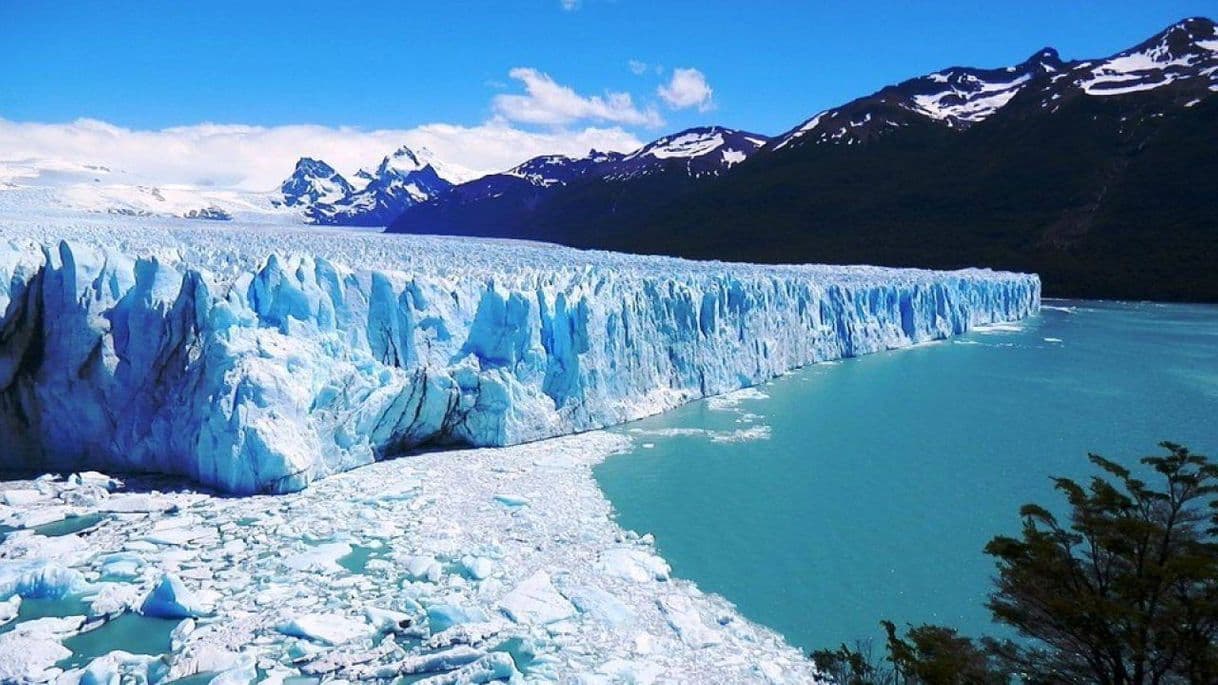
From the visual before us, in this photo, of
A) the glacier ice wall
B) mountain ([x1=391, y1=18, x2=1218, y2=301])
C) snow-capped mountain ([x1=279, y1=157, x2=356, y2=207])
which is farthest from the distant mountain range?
the glacier ice wall

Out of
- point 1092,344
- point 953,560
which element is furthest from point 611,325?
point 1092,344

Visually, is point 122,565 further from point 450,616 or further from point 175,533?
point 450,616

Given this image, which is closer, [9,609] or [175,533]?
[9,609]

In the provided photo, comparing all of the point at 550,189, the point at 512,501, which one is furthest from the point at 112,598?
the point at 550,189

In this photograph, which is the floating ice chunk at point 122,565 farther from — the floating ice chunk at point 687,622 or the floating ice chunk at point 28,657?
the floating ice chunk at point 687,622

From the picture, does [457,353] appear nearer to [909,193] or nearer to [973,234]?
[973,234]

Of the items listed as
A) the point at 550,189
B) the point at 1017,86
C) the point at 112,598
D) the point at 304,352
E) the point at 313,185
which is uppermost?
the point at 1017,86
